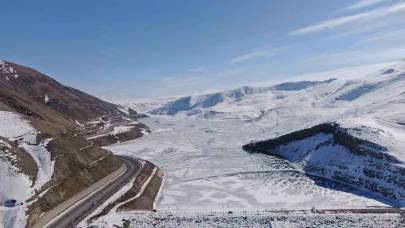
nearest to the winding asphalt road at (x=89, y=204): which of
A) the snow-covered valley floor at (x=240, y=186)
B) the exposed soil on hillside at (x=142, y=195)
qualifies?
the exposed soil on hillside at (x=142, y=195)

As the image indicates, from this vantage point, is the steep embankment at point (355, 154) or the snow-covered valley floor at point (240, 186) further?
the steep embankment at point (355, 154)

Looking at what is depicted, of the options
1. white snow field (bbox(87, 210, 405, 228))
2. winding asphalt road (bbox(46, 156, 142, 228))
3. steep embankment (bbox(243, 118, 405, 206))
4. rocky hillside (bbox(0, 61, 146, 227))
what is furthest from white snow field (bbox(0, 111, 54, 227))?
steep embankment (bbox(243, 118, 405, 206))

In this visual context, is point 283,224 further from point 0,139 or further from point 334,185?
point 0,139

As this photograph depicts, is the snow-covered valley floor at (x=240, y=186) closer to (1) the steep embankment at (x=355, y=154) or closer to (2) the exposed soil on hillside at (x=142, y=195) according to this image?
(2) the exposed soil on hillside at (x=142, y=195)

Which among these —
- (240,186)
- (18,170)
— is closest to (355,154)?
(240,186)

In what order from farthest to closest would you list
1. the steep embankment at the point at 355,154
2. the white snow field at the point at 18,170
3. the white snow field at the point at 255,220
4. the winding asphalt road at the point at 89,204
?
the steep embankment at the point at 355,154 → the winding asphalt road at the point at 89,204 → the white snow field at the point at 255,220 → the white snow field at the point at 18,170

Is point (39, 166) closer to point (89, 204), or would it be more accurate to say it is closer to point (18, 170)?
point (18, 170)

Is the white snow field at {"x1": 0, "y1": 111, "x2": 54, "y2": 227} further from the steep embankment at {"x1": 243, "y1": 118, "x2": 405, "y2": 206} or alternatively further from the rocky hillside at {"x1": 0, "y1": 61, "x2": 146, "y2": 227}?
the steep embankment at {"x1": 243, "y1": 118, "x2": 405, "y2": 206}
